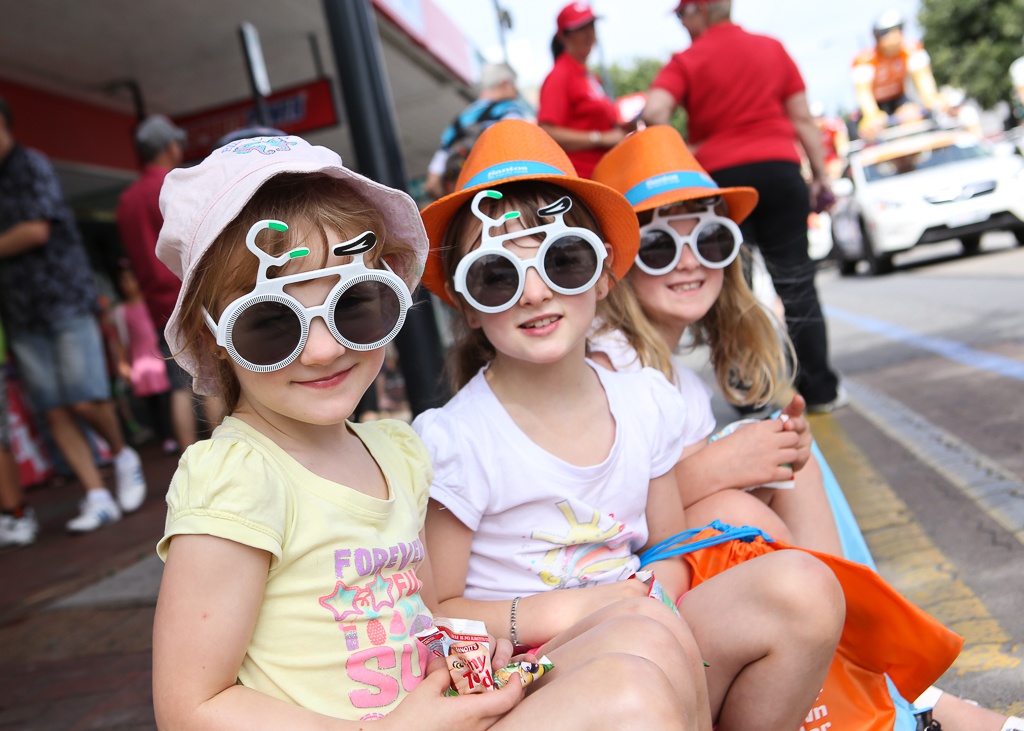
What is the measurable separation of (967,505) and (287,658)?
257 cm

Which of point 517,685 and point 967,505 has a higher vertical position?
point 517,685

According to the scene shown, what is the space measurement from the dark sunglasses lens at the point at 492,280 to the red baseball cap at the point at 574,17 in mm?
3441

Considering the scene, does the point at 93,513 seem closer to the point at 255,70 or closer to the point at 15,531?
the point at 15,531

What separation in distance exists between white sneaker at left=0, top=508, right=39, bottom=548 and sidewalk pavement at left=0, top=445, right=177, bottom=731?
0.05 m

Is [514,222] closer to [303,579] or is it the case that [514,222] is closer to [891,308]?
[303,579]

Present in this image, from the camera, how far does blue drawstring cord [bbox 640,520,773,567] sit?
1.95 metres

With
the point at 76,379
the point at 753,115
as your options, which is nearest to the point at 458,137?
the point at 753,115

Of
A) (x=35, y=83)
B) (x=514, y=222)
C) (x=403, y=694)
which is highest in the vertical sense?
(x=35, y=83)

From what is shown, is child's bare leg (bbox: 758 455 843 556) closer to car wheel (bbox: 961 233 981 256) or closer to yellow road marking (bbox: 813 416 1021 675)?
yellow road marking (bbox: 813 416 1021 675)

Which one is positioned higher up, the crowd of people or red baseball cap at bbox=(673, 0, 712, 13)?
red baseball cap at bbox=(673, 0, 712, 13)

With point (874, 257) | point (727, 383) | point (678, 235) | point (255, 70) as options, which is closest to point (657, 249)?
point (678, 235)

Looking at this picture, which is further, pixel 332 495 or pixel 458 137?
pixel 458 137

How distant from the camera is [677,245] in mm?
2637

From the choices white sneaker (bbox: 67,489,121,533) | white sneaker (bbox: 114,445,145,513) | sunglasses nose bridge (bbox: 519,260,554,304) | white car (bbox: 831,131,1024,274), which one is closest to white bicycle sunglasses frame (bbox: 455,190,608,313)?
sunglasses nose bridge (bbox: 519,260,554,304)
